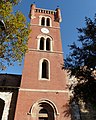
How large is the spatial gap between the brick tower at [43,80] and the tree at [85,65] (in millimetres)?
3959

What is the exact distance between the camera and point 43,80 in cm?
1755

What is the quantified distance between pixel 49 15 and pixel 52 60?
40.3ft

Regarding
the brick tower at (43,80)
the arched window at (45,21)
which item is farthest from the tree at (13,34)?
the arched window at (45,21)

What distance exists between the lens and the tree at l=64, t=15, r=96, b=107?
11.5 metres

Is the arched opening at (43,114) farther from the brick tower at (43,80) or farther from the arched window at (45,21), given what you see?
the arched window at (45,21)

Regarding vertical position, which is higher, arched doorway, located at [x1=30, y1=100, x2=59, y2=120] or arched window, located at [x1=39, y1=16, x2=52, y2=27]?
arched window, located at [x1=39, y1=16, x2=52, y2=27]

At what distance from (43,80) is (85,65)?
665 cm

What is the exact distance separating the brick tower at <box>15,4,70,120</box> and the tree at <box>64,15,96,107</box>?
3959mm

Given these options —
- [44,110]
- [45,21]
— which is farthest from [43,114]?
[45,21]

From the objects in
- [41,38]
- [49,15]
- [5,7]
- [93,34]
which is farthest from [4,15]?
[49,15]

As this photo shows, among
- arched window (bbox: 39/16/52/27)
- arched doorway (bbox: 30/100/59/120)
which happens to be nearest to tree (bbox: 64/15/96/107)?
arched doorway (bbox: 30/100/59/120)

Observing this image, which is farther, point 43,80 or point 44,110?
point 43,80

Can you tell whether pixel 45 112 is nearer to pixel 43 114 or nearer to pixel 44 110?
pixel 44 110

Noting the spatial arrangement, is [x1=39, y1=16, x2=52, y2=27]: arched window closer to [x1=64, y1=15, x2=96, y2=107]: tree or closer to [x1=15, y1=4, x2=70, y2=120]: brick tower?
[x1=15, y1=4, x2=70, y2=120]: brick tower
